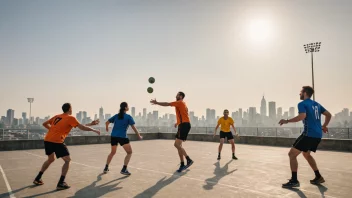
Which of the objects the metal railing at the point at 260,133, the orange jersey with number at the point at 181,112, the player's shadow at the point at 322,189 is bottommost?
the player's shadow at the point at 322,189

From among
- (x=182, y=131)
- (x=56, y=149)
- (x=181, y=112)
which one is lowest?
(x=56, y=149)

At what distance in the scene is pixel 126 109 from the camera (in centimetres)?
759

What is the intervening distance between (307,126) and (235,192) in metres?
2.23

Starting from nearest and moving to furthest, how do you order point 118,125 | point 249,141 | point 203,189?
point 203,189
point 118,125
point 249,141

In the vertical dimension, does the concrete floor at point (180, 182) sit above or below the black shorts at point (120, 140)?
below

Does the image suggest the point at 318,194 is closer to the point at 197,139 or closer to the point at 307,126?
the point at 307,126

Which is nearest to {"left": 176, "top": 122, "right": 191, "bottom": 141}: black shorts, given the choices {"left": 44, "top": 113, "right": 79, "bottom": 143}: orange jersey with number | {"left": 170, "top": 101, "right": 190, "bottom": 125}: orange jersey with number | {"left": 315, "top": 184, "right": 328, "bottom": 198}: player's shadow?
{"left": 170, "top": 101, "right": 190, "bottom": 125}: orange jersey with number

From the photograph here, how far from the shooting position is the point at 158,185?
591 cm

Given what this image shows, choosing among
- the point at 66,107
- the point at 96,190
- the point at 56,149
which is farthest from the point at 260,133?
the point at 56,149

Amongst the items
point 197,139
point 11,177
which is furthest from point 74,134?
point 11,177

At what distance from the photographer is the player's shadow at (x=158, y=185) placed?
16.8 feet

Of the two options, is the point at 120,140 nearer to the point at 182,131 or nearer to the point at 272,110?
the point at 182,131

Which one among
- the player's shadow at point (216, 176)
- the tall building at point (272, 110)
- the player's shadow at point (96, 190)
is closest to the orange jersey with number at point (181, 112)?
the player's shadow at point (216, 176)

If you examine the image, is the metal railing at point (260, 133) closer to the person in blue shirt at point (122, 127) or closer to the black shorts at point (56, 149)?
the person in blue shirt at point (122, 127)
